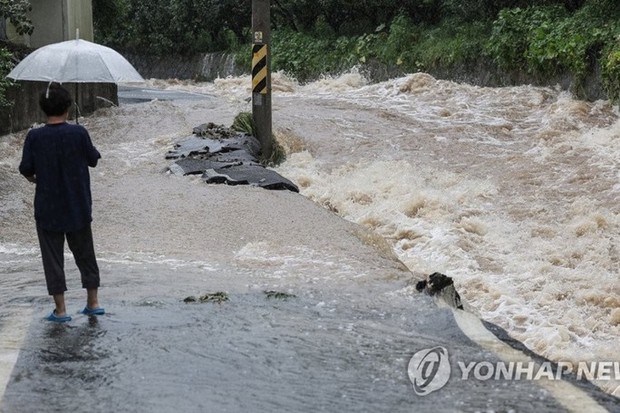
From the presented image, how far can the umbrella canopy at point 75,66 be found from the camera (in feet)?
30.0

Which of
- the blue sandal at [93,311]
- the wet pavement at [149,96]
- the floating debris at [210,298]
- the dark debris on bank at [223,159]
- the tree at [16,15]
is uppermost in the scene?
the tree at [16,15]

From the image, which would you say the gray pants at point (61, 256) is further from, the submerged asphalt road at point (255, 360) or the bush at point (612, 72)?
the bush at point (612, 72)

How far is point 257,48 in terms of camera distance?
14641 millimetres

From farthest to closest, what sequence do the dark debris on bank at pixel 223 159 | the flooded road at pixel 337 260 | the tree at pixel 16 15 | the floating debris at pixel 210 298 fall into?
the tree at pixel 16 15 < the dark debris on bank at pixel 223 159 < the floating debris at pixel 210 298 < the flooded road at pixel 337 260

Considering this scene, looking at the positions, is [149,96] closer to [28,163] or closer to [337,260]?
[337,260]

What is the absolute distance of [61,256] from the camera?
6.06 m

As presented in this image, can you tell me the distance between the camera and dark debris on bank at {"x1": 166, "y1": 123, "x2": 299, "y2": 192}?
12.5 m

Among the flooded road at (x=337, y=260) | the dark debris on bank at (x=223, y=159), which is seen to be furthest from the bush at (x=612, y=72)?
the dark debris on bank at (x=223, y=159)

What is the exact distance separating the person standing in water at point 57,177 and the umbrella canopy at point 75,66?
3281mm

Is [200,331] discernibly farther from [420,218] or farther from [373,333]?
[420,218]

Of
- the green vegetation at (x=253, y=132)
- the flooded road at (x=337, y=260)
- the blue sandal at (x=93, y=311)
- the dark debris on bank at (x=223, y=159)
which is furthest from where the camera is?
the green vegetation at (x=253, y=132)

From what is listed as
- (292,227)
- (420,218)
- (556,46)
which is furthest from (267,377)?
(556,46)

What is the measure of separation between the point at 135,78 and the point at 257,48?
5184mm

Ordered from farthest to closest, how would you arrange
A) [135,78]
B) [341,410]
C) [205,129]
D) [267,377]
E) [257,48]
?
[205,129]
[257,48]
[135,78]
[267,377]
[341,410]
